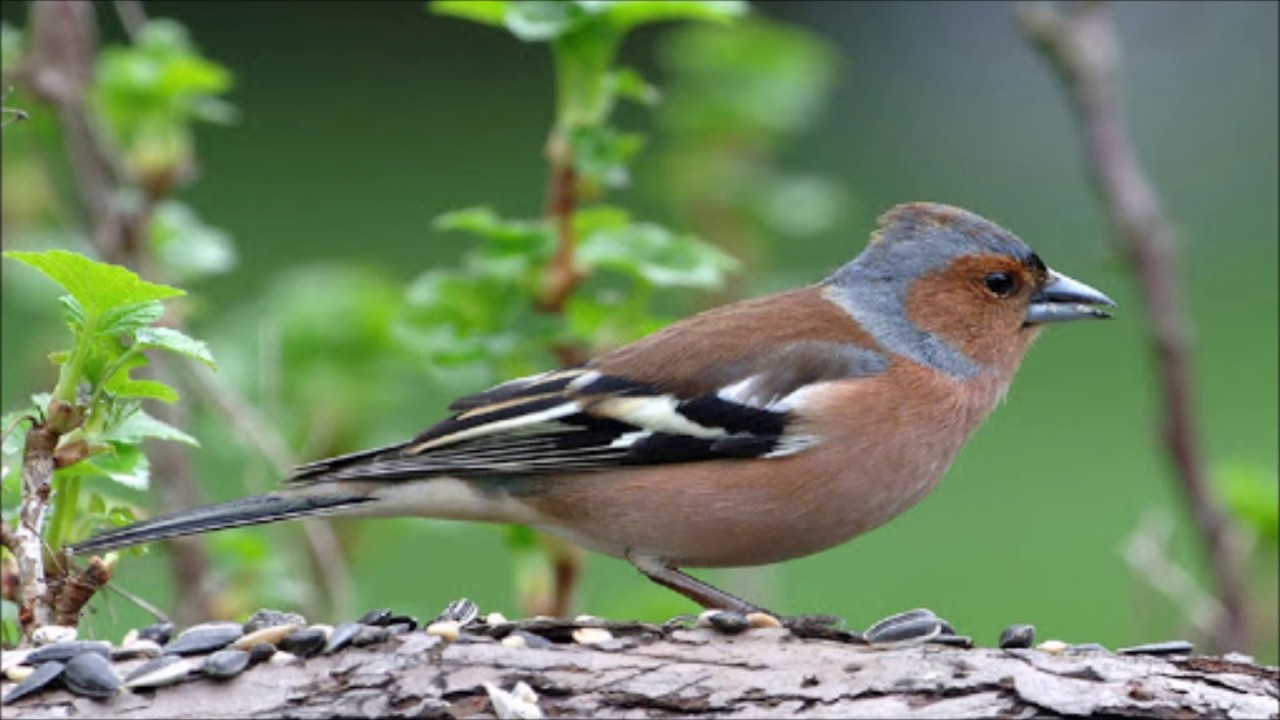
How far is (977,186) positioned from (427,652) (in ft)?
45.0

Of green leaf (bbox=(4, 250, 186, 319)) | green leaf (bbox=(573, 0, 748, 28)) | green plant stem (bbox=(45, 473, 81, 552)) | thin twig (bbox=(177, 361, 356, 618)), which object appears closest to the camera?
green leaf (bbox=(4, 250, 186, 319))

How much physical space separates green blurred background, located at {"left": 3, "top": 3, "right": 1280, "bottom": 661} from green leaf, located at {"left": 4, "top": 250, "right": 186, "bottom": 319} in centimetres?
81

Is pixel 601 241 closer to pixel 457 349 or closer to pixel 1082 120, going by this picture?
pixel 457 349

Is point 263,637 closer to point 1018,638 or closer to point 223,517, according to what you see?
point 223,517

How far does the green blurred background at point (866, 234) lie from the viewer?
779cm

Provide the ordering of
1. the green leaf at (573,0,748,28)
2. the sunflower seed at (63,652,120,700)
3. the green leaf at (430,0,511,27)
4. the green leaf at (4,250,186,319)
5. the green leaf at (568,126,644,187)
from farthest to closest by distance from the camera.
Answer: the green leaf at (568,126,644,187) < the green leaf at (430,0,511,27) < the green leaf at (573,0,748,28) < the green leaf at (4,250,186,319) < the sunflower seed at (63,652,120,700)

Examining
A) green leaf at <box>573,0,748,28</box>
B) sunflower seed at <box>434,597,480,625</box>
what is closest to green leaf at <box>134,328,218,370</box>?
sunflower seed at <box>434,597,480,625</box>

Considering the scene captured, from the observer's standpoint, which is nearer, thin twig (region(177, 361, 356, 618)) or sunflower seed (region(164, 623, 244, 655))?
sunflower seed (region(164, 623, 244, 655))

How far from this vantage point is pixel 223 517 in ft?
17.3

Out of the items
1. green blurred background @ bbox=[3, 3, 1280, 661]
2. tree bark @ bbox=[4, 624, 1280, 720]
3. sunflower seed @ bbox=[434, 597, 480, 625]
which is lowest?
tree bark @ bbox=[4, 624, 1280, 720]

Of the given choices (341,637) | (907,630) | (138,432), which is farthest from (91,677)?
(907,630)

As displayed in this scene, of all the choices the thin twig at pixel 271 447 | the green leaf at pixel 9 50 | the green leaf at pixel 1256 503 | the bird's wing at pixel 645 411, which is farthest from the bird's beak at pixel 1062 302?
the green leaf at pixel 9 50

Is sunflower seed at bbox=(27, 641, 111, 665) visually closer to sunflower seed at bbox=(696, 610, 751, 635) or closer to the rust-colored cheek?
sunflower seed at bbox=(696, 610, 751, 635)

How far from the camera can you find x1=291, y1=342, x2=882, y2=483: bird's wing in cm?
559
